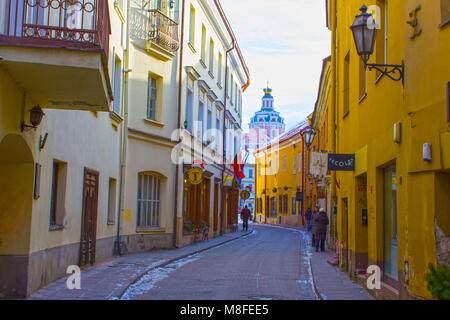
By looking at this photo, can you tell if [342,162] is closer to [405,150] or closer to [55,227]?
[405,150]

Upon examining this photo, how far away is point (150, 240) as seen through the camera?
19000 mm

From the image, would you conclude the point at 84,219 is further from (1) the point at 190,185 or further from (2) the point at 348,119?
(1) the point at 190,185

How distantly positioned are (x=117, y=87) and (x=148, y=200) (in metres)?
4.20

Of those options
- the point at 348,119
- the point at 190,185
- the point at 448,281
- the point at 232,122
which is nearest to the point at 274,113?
the point at 232,122

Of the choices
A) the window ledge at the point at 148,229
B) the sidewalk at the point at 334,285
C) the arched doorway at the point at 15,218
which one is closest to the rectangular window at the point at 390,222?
the sidewalk at the point at 334,285

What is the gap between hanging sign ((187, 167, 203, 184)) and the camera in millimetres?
21156

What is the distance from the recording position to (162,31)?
63.1 feet

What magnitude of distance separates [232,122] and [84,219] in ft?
70.0

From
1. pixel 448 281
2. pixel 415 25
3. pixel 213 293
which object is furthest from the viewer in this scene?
pixel 213 293

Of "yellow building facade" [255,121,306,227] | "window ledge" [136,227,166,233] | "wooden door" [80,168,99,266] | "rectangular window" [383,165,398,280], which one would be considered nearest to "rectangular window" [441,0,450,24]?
"rectangular window" [383,165,398,280]

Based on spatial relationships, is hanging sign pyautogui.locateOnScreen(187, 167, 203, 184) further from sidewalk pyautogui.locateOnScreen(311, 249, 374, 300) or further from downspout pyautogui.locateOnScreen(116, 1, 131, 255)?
sidewalk pyautogui.locateOnScreen(311, 249, 374, 300)

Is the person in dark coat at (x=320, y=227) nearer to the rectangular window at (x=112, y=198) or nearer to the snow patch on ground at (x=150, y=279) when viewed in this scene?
the snow patch on ground at (x=150, y=279)

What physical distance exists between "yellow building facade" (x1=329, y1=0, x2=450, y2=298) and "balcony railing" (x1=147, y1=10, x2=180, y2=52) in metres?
7.97

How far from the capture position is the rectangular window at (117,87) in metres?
16.8
